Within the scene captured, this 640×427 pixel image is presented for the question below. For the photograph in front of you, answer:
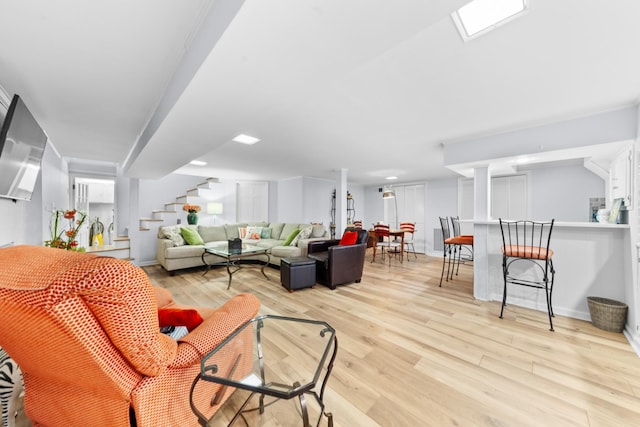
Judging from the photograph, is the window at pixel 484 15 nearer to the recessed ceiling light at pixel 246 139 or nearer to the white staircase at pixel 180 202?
the recessed ceiling light at pixel 246 139

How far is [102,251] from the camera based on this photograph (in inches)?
147

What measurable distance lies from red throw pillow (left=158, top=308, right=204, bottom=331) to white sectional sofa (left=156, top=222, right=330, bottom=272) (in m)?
3.28

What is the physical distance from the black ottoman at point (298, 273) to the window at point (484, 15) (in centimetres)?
298

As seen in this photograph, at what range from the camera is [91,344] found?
2.28ft

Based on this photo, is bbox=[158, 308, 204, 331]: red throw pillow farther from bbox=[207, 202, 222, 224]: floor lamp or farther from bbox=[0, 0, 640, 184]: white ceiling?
bbox=[207, 202, 222, 224]: floor lamp

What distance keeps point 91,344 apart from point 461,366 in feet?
7.02

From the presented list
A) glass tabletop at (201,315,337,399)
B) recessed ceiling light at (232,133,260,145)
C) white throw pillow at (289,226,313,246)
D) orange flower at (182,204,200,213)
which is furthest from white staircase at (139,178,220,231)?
glass tabletop at (201,315,337,399)

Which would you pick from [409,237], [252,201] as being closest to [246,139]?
[252,201]

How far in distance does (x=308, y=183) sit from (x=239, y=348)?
6.14m

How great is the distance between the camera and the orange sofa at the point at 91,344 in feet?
2.10

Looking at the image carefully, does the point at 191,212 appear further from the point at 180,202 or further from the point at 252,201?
the point at 252,201

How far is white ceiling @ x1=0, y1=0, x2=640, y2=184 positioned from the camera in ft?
3.57

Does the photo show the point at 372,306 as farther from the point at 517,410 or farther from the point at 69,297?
the point at 69,297

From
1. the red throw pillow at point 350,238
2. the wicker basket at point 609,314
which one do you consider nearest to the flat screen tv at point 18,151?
the red throw pillow at point 350,238
